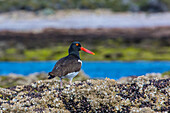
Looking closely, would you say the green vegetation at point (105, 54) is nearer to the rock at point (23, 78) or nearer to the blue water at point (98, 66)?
the blue water at point (98, 66)

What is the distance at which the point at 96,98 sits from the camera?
8.80 metres

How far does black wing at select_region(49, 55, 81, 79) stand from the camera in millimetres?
9297

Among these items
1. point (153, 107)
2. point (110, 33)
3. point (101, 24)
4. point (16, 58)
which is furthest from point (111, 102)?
point (101, 24)

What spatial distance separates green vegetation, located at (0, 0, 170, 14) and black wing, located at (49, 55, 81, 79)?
2289cm

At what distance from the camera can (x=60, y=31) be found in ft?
87.6

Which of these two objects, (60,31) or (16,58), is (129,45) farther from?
(16,58)

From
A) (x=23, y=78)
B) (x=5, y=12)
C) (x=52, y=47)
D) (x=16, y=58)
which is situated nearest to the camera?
(x=23, y=78)

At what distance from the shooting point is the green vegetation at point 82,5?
Answer: 32.3 m

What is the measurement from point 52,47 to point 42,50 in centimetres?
88

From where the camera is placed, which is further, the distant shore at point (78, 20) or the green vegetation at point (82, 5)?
the green vegetation at point (82, 5)

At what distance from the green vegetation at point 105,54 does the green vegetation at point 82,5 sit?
968 cm

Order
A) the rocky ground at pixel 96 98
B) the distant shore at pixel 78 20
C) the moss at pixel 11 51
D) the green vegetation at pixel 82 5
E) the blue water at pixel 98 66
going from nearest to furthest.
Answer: the rocky ground at pixel 96 98 → the blue water at pixel 98 66 → the moss at pixel 11 51 → the distant shore at pixel 78 20 → the green vegetation at pixel 82 5

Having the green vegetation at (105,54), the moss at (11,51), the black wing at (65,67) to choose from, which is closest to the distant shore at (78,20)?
the moss at (11,51)

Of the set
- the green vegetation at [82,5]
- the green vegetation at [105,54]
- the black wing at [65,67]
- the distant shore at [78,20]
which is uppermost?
the green vegetation at [82,5]
